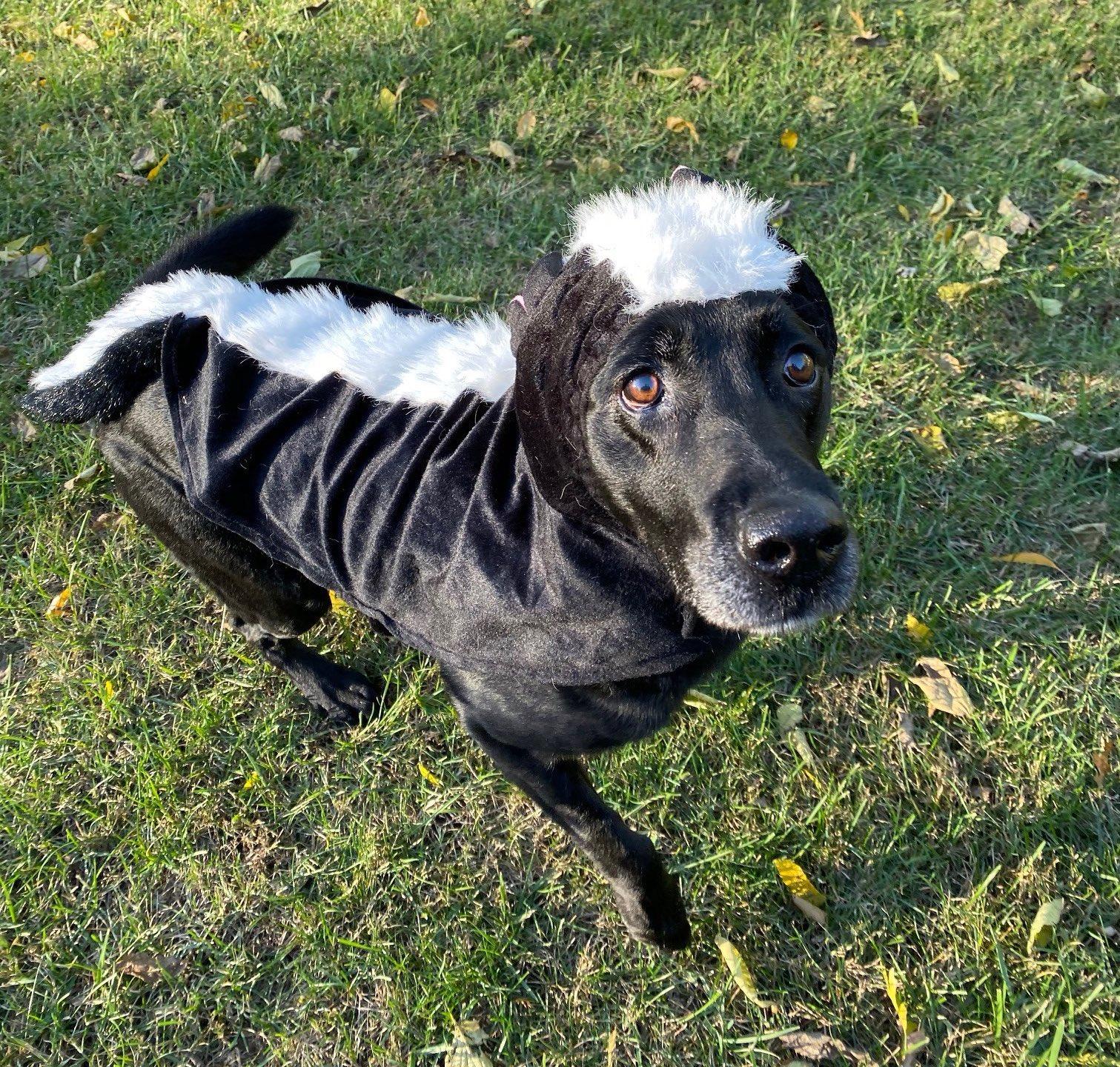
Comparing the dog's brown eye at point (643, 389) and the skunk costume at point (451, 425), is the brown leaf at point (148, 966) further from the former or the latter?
the dog's brown eye at point (643, 389)

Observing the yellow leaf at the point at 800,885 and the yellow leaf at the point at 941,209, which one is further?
the yellow leaf at the point at 941,209

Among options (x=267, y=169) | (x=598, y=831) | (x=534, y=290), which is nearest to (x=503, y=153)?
(x=267, y=169)

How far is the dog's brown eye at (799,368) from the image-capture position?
5.85 feet

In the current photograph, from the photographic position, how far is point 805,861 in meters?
2.58

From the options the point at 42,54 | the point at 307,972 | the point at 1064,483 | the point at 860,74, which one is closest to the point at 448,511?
the point at 307,972

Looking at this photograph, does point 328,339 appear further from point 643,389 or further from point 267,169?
point 267,169

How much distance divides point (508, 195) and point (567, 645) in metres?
3.03

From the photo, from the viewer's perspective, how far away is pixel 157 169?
440cm

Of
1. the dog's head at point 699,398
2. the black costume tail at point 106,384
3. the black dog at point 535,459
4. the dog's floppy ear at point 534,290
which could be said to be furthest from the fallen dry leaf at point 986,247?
the black costume tail at point 106,384

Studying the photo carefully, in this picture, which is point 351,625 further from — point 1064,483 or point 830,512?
point 1064,483

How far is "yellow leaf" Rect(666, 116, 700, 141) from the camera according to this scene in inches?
172

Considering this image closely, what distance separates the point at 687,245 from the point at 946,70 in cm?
382

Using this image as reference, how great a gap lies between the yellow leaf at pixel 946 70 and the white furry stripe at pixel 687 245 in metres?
3.56

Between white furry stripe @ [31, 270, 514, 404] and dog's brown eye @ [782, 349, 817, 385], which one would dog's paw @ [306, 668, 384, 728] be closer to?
white furry stripe @ [31, 270, 514, 404]
